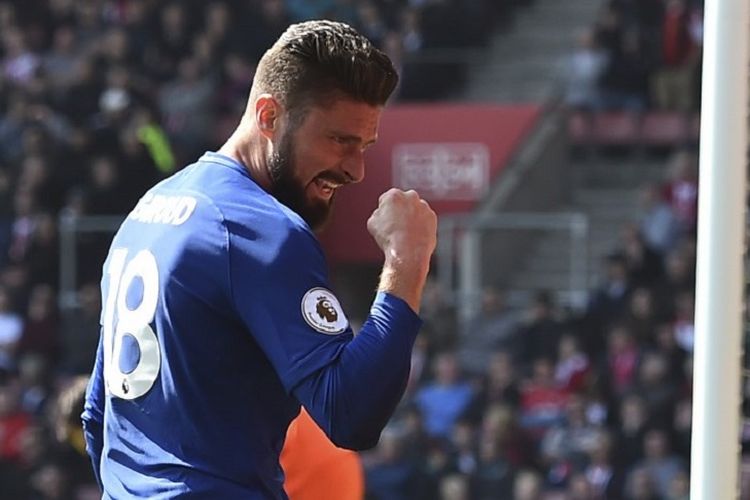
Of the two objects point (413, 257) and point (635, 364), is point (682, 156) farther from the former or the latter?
point (413, 257)

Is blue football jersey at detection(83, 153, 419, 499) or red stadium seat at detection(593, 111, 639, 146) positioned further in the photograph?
red stadium seat at detection(593, 111, 639, 146)

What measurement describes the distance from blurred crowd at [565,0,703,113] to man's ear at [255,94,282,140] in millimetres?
11389

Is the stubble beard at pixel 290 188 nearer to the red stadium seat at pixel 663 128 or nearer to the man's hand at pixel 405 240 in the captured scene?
the man's hand at pixel 405 240

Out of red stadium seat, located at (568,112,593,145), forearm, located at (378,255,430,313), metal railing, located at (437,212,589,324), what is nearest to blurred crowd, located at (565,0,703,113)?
red stadium seat, located at (568,112,593,145)

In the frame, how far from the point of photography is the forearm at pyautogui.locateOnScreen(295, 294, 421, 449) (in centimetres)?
287

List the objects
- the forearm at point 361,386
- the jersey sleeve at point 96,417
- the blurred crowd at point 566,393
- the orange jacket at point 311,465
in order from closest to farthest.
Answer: the forearm at point 361,386
the jersey sleeve at point 96,417
the orange jacket at point 311,465
the blurred crowd at point 566,393

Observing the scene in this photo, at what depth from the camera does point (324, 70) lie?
10.1 feet

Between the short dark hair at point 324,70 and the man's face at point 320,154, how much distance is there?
0.02 metres

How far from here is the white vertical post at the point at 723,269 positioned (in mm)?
3264

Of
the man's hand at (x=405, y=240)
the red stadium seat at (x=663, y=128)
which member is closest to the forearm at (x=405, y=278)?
the man's hand at (x=405, y=240)

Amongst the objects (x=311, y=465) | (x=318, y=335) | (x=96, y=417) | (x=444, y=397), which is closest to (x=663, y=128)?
(x=444, y=397)

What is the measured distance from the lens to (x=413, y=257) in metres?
3.04

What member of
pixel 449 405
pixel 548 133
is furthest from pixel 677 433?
pixel 548 133

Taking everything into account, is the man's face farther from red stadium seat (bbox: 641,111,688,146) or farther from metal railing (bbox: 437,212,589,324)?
red stadium seat (bbox: 641,111,688,146)
